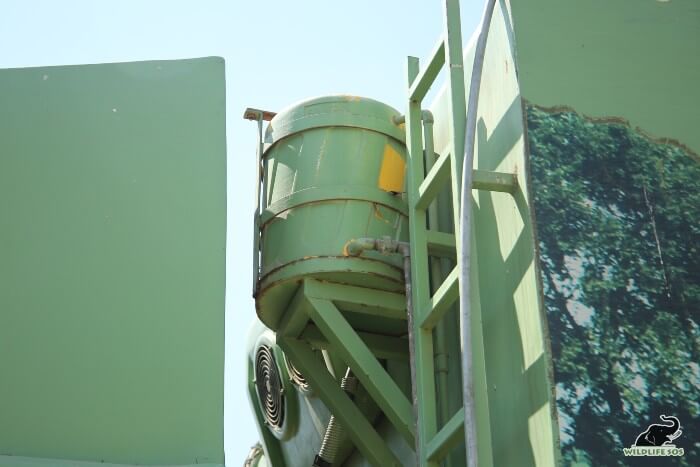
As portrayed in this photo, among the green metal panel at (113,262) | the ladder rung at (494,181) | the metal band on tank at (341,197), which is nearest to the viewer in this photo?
the green metal panel at (113,262)

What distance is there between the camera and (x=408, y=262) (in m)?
12.3

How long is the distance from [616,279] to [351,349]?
296 cm

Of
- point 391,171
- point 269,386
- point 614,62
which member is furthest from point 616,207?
point 269,386

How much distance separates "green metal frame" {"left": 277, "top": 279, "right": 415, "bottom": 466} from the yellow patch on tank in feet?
3.85

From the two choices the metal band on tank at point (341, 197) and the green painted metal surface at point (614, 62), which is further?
the metal band on tank at point (341, 197)

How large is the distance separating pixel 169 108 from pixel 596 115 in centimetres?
408

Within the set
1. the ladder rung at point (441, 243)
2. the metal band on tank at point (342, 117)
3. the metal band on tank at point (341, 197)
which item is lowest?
the ladder rung at point (441, 243)

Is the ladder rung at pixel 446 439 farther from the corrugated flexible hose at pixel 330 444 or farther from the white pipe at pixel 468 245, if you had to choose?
the corrugated flexible hose at pixel 330 444

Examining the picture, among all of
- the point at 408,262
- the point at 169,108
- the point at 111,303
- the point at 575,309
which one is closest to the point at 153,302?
the point at 111,303

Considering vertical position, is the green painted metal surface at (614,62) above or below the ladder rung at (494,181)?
above

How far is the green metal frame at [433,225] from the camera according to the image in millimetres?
11055

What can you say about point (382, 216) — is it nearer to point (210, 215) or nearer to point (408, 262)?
point (408, 262)

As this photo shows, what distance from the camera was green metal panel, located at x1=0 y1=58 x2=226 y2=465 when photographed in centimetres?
1023

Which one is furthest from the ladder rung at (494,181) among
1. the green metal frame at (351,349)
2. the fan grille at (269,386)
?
the fan grille at (269,386)
